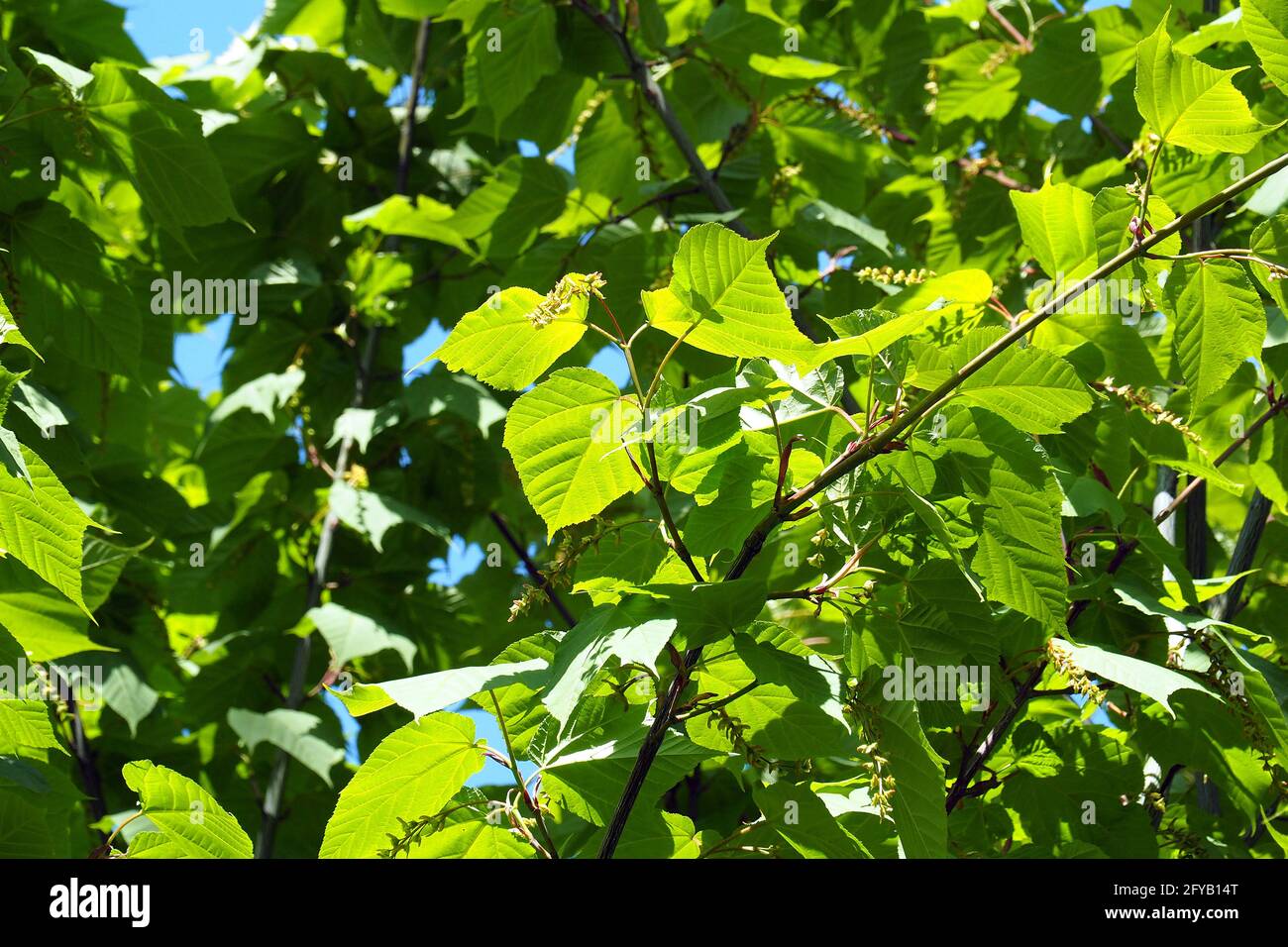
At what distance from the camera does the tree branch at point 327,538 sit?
3.02 m

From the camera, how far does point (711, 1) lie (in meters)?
3.27

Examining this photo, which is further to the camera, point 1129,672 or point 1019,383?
point 1129,672

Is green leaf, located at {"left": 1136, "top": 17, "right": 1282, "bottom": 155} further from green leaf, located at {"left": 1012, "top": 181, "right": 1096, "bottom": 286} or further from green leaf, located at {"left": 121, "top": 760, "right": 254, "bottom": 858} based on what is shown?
green leaf, located at {"left": 121, "top": 760, "right": 254, "bottom": 858}

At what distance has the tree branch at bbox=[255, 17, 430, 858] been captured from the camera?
9.89 feet

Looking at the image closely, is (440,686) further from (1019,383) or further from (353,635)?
(353,635)

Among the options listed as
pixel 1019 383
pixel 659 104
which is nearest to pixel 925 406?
pixel 1019 383

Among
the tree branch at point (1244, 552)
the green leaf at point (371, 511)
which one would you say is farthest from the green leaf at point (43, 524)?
the tree branch at point (1244, 552)

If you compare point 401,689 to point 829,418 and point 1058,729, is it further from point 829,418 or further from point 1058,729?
point 1058,729

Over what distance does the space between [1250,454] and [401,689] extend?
1843mm

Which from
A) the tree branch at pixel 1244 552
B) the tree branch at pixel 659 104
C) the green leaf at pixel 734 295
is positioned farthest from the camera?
the tree branch at pixel 659 104

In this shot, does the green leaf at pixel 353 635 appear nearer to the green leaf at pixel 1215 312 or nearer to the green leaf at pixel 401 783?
the green leaf at pixel 401 783

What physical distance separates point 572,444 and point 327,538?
222cm

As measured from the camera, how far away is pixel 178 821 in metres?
1.51
